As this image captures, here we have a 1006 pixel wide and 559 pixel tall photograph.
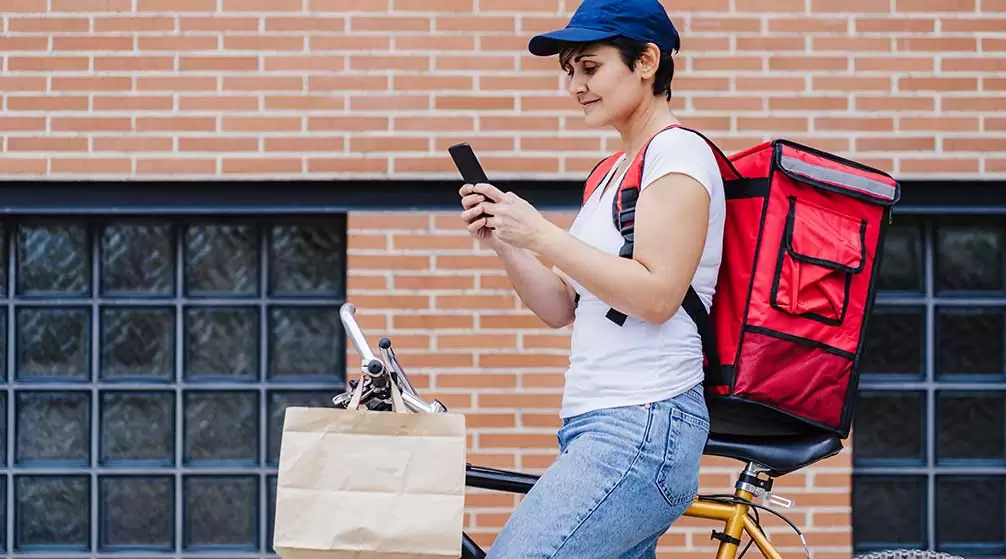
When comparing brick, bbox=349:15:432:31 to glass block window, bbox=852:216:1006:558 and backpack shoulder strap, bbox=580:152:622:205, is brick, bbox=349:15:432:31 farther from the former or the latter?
glass block window, bbox=852:216:1006:558

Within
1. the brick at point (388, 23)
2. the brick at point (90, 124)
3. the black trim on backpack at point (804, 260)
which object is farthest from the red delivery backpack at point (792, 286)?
the brick at point (90, 124)

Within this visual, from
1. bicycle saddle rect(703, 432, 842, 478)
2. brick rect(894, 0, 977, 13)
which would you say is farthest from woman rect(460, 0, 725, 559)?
brick rect(894, 0, 977, 13)

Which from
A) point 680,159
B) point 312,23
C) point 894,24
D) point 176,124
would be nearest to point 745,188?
point 680,159

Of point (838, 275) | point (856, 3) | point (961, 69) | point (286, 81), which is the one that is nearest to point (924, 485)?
point (961, 69)

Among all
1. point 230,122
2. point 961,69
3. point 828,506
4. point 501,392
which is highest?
point 961,69

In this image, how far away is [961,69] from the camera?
13.1 feet

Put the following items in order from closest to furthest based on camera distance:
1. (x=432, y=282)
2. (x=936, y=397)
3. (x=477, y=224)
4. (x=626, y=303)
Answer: (x=626, y=303)
(x=477, y=224)
(x=432, y=282)
(x=936, y=397)

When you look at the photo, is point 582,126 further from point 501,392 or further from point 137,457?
point 137,457

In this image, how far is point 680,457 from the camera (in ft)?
6.90

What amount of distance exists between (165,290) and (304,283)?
51 centimetres

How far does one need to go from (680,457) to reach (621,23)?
83 centimetres

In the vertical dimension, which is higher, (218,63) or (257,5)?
(257,5)

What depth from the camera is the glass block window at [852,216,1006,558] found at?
412cm

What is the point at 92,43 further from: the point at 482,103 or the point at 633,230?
the point at 633,230
